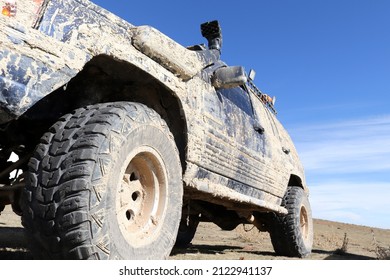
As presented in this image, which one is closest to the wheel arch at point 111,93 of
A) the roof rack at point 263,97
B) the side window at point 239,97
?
the side window at point 239,97

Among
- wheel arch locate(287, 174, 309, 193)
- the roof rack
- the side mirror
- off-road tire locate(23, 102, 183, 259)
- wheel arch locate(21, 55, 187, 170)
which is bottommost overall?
off-road tire locate(23, 102, 183, 259)

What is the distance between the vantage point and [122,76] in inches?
125

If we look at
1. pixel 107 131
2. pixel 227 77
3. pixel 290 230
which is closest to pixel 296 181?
pixel 290 230

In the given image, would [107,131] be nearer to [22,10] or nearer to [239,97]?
[22,10]

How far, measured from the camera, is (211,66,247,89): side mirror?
412 centimetres

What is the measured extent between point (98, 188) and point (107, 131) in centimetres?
35

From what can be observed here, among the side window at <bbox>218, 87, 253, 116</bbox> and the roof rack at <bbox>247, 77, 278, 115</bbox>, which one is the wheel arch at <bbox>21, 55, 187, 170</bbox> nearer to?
the side window at <bbox>218, 87, 253, 116</bbox>

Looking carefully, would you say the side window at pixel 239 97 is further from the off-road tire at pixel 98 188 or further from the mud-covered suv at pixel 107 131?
the off-road tire at pixel 98 188

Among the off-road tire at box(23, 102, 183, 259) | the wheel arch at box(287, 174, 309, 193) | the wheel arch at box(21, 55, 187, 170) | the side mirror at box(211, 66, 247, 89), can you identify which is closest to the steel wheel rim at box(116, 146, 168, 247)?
the off-road tire at box(23, 102, 183, 259)

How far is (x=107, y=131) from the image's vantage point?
2.55 meters

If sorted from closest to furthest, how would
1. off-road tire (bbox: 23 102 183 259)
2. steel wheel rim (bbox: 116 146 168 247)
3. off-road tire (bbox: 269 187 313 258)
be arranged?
off-road tire (bbox: 23 102 183 259), steel wheel rim (bbox: 116 146 168 247), off-road tire (bbox: 269 187 313 258)

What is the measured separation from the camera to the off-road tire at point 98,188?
232cm
